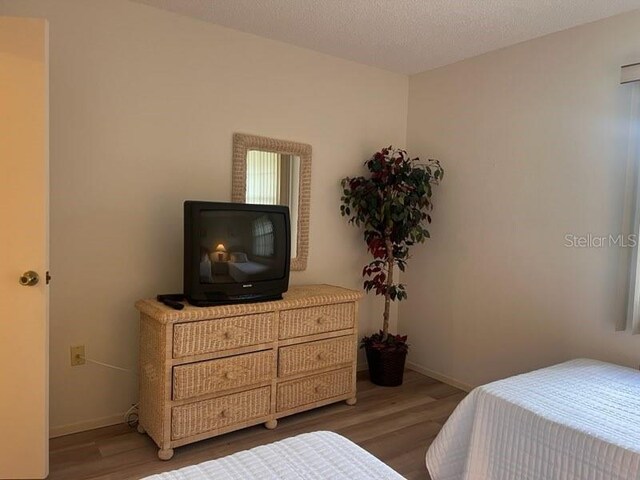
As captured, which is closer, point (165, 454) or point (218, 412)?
point (165, 454)

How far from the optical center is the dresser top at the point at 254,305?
7.32 feet

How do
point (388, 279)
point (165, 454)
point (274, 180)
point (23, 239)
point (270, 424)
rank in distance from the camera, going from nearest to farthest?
point (23, 239) → point (165, 454) → point (270, 424) → point (274, 180) → point (388, 279)

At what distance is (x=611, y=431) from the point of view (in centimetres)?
159

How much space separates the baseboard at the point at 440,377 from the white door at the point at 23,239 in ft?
8.49

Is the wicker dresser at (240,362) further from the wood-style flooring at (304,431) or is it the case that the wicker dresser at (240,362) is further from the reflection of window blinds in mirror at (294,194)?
the reflection of window blinds in mirror at (294,194)

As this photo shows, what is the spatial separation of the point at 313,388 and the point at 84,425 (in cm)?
128

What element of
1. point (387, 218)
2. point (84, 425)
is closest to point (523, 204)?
point (387, 218)

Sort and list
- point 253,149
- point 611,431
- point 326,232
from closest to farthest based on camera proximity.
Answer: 1. point 611,431
2. point 253,149
3. point 326,232

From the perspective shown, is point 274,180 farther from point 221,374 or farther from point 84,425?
point 84,425

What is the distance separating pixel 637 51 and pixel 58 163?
3040 mm

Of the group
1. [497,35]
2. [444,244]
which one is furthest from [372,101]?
[444,244]

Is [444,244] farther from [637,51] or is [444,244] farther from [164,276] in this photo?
[164,276]

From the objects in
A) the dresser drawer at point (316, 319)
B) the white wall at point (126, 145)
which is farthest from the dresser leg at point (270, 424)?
the white wall at point (126, 145)

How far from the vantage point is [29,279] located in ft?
6.13
